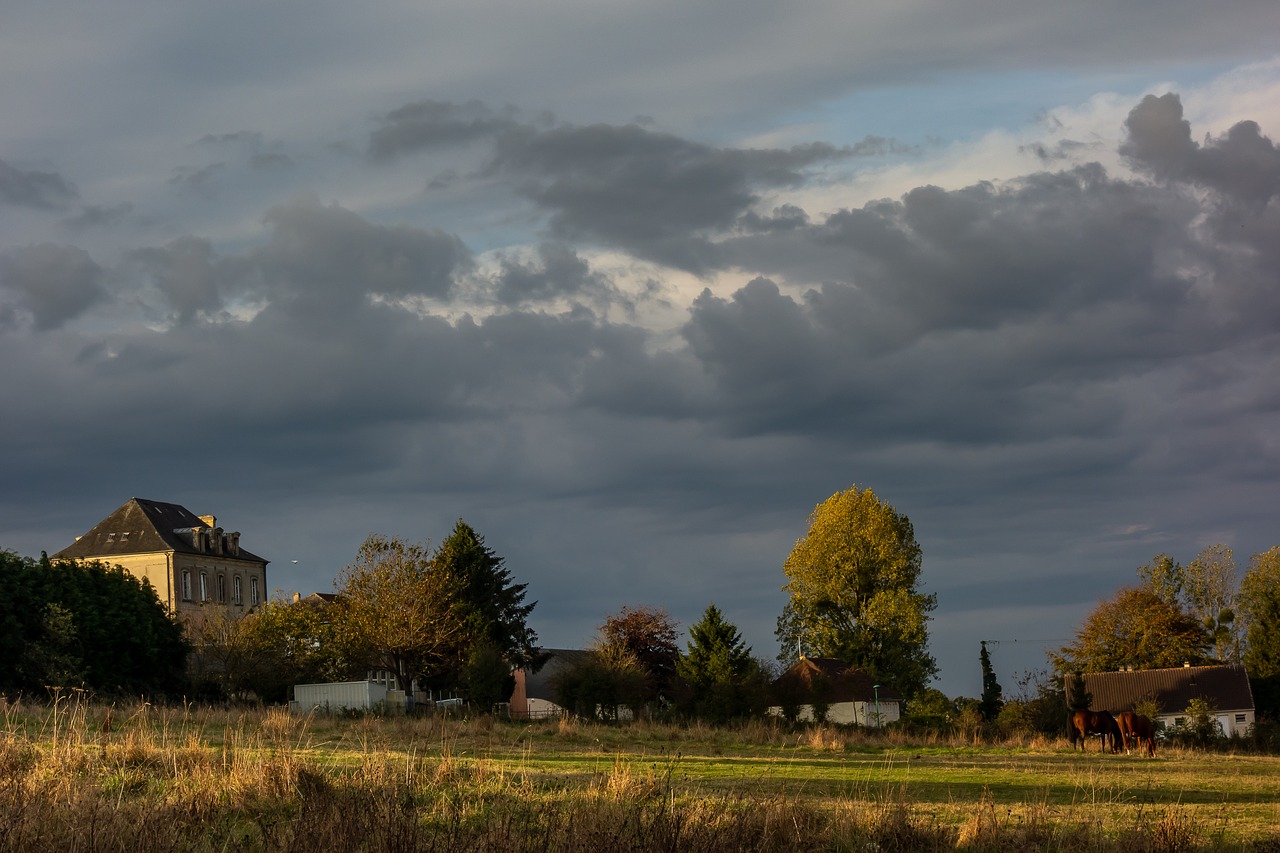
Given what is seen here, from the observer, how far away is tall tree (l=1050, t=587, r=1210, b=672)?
68750 millimetres

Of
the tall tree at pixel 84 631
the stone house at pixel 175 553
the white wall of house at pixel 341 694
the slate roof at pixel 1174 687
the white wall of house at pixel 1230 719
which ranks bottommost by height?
the white wall of house at pixel 1230 719

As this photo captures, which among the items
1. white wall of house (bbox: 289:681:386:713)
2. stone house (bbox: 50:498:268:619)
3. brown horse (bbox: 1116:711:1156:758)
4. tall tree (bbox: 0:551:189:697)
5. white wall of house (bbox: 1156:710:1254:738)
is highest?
stone house (bbox: 50:498:268:619)

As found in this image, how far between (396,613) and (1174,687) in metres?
38.5

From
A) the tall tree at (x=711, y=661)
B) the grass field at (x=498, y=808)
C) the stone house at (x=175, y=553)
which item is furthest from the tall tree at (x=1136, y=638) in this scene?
the stone house at (x=175, y=553)

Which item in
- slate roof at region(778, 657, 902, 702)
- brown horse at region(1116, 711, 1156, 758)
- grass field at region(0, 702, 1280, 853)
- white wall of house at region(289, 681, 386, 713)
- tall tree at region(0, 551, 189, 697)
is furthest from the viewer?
slate roof at region(778, 657, 902, 702)

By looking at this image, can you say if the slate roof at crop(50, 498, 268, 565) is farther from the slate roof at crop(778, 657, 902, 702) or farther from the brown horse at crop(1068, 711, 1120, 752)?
the brown horse at crop(1068, 711, 1120, 752)

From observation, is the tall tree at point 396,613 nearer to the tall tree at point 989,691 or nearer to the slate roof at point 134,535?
the tall tree at point 989,691

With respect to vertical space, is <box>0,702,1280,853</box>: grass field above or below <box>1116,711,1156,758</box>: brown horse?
above

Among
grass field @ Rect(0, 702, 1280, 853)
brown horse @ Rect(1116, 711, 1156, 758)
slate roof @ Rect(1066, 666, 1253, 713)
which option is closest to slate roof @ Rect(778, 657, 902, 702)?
slate roof @ Rect(1066, 666, 1253, 713)

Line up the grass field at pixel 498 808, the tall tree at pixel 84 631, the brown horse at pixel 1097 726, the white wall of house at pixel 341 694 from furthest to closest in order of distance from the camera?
the white wall of house at pixel 341 694 < the tall tree at pixel 84 631 < the brown horse at pixel 1097 726 < the grass field at pixel 498 808

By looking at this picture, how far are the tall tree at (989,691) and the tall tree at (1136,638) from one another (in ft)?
16.7

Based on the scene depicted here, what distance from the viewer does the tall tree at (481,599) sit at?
62.3m

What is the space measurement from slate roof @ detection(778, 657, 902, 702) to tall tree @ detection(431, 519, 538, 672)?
14.8 meters

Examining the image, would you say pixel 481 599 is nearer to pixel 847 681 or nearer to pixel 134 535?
pixel 847 681
